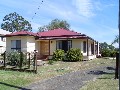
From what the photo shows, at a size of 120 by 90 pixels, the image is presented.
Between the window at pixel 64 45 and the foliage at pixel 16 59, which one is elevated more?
the window at pixel 64 45

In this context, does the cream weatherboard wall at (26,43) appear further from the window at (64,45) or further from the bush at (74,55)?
the bush at (74,55)

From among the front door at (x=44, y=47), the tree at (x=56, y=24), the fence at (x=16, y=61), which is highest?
the tree at (x=56, y=24)

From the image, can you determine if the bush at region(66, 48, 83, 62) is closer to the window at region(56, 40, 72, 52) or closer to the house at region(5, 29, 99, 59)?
the house at region(5, 29, 99, 59)

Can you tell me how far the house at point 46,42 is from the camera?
1246 inches

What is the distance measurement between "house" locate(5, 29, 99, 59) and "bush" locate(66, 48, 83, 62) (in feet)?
6.14

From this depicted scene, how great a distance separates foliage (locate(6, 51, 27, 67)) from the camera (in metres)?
20.2

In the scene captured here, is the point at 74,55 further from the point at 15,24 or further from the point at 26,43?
the point at 15,24

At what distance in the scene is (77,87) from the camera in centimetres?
1243

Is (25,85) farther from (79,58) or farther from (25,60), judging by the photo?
(79,58)

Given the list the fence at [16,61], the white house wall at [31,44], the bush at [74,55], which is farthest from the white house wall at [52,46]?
the fence at [16,61]

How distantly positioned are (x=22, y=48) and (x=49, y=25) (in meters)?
47.2

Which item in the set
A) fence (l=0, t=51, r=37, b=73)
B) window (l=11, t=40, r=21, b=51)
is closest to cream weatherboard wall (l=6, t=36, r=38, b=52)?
window (l=11, t=40, r=21, b=51)

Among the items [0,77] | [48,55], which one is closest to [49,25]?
[48,55]

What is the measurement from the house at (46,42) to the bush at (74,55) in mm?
1871
